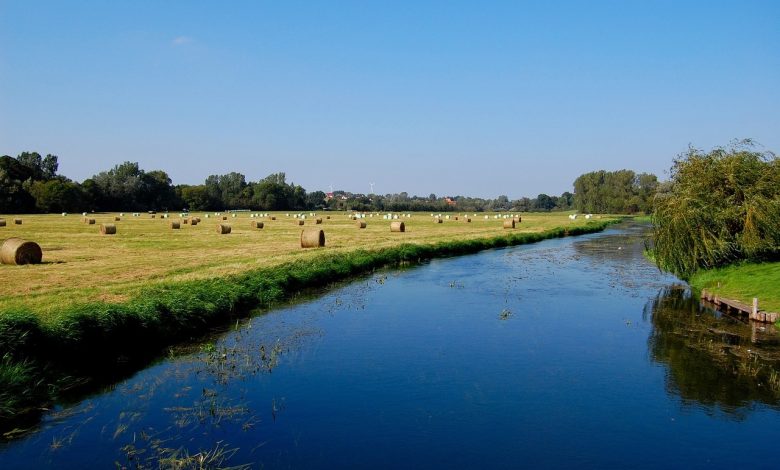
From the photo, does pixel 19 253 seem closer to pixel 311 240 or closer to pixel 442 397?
pixel 311 240

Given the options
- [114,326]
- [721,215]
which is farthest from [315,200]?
[114,326]

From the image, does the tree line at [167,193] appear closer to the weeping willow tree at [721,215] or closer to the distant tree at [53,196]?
the distant tree at [53,196]

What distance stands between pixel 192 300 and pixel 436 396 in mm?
8727

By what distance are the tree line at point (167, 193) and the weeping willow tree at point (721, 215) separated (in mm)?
62010

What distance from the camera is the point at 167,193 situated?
11919 centimetres

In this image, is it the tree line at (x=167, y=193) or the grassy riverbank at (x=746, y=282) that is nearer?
the grassy riverbank at (x=746, y=282)

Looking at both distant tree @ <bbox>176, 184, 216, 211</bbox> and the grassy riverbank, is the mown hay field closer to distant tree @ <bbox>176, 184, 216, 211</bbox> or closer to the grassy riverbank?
the grassy riverbank

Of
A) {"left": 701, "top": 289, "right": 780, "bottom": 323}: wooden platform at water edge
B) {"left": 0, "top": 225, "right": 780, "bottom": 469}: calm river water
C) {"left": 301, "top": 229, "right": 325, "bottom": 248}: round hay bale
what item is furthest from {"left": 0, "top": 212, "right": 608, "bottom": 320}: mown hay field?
{"left": 701, "top": 289, "right": 780, "bottom": 323}: wooden platform at water edge

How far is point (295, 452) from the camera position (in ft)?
31.0

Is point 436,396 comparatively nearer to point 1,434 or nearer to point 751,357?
point 1,434

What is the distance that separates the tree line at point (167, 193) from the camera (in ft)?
299

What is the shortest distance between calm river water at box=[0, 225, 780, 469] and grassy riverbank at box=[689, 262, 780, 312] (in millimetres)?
1540

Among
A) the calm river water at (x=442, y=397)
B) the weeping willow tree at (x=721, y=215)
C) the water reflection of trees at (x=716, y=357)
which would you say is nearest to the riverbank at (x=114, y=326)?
the calm river water at (x=442, y=397)

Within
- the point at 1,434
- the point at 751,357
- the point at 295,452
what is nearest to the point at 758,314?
the point at 751,357
